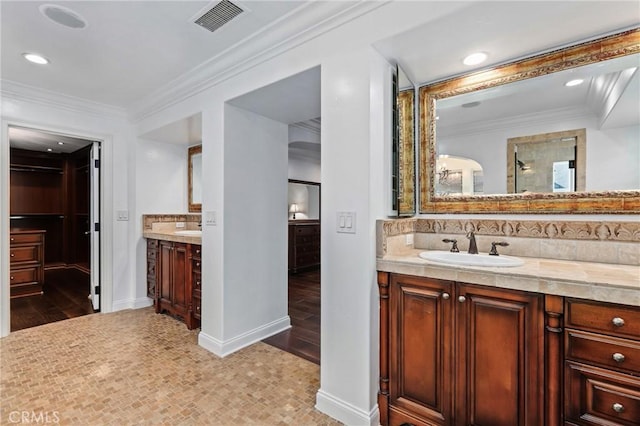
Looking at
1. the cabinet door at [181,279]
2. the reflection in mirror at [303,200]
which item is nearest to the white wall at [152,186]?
the cabinet door at [181,279]

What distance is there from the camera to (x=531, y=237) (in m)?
1.90

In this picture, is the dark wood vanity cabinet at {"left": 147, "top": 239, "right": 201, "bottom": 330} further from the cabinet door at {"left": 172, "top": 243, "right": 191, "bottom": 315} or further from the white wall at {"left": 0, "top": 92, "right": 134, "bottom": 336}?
the white wall at {"left": 0, "top": 92, "right": 134, "bottom": 336}

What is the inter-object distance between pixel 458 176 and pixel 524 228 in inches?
20.4

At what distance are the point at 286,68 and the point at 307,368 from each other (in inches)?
89.1

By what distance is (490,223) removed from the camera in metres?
2.04

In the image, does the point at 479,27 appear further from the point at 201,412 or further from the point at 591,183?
the point at 201,412

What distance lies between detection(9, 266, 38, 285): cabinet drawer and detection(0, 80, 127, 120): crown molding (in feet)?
9.06

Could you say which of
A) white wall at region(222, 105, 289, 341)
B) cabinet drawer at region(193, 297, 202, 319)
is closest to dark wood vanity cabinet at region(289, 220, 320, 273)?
white wall at region(222, 105, 289, 341)

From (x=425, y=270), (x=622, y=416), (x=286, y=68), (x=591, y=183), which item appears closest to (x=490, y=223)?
(x=591, y=183)

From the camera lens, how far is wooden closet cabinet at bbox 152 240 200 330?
3.27 meters

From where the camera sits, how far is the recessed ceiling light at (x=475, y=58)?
1896 mm

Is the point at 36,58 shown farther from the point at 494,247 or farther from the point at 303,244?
the point at 303,244

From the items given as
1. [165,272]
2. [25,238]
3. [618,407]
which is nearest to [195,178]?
[165,272]

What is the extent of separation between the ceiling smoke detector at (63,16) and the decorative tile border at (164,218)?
2313 mm
